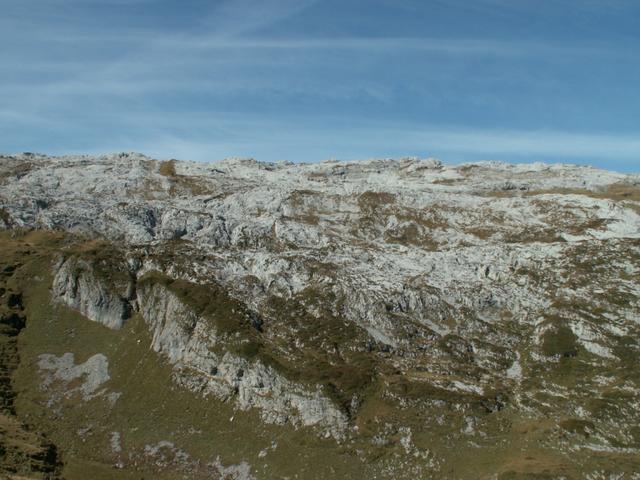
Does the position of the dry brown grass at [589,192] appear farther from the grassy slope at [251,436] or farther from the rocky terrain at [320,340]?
the grassy slope at [251,436]

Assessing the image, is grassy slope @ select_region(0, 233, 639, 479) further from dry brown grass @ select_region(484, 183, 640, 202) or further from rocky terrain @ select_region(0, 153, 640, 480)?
dry brown grass @ select_region(484, 183, 640, 202)

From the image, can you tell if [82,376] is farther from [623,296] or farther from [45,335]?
[623,296]

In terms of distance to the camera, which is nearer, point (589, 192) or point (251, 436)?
point (251, 436)

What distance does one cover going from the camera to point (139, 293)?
275 ft

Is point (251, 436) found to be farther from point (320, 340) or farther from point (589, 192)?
point (589, 192)

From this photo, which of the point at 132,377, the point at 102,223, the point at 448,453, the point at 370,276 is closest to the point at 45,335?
the point at 132,377

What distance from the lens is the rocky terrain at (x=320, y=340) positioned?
57.7 metres

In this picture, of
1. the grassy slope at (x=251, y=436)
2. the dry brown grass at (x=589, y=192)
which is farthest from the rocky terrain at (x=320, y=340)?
the dry brown grass at (x=589, y=192)

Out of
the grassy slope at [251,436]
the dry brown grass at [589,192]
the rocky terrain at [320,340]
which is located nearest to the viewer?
the grassy slope at [251,436]

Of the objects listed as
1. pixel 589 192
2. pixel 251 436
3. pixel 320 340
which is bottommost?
pixel 251 436

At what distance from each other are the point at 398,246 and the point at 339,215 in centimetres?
2359

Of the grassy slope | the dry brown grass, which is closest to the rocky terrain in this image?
the grassy slope

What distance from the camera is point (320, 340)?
75.2m

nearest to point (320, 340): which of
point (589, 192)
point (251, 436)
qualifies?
point (251, 436)
